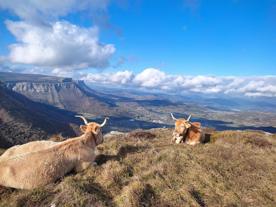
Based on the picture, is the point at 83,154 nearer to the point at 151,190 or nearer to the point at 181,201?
the point at 151,190

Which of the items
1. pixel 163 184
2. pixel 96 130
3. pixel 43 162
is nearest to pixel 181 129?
pixel 96 130

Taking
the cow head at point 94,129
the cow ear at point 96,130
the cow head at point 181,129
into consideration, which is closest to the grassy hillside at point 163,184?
the cow head at point 94,129

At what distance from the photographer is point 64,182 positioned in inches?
336

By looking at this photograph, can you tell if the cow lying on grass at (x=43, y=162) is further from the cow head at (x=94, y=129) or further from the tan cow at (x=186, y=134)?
the tan cow at (x=186, y=134)

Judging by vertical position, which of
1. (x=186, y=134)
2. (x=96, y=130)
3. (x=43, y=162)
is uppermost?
(x=96, y=130)

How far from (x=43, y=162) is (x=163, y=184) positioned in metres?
4.10

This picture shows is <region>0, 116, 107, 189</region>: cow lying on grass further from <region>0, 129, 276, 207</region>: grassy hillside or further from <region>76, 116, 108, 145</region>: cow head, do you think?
<region>76, 116, 108, 145</region>: cow head

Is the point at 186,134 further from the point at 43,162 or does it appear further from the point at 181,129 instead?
the point at 43,162

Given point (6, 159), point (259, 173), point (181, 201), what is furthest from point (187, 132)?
point (6, 159)

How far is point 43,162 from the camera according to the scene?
9039 millimetres

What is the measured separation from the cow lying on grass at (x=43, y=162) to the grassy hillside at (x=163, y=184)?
1.13 ft

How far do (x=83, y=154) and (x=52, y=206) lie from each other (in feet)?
11.7

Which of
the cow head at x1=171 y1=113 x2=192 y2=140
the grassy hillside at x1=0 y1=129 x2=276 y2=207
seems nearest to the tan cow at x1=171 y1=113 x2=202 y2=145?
the cow head at x1=171 y1=113 x2=192 y2=140

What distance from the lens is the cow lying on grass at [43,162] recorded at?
839 cm
